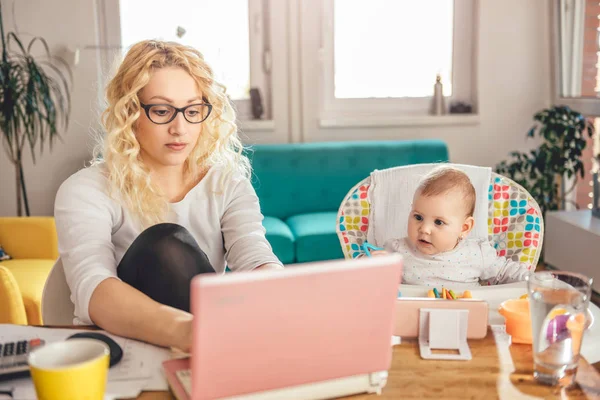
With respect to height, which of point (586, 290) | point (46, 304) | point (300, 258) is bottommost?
point (300, 258)

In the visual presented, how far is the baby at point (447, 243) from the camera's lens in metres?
1.68

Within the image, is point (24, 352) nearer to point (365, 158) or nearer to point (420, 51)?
point (365, 158)

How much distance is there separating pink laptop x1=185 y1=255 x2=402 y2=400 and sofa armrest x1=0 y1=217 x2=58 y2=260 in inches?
98.9

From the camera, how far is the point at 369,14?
4098 mm

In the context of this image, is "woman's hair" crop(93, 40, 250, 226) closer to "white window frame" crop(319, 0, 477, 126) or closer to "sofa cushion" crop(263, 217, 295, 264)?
"sofa cushion" crop(263, 217, 295, 264)

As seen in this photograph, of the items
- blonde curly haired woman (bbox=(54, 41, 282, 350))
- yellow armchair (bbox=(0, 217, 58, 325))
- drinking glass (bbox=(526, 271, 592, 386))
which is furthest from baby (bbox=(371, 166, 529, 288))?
yellow armchair (bbox=(0, 217, 58, 325))


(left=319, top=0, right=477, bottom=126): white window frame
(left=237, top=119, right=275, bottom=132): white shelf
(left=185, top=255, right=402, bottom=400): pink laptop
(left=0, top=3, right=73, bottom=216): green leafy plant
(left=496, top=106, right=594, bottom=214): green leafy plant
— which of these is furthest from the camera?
(left=319, top=0, right=477, bottom=126): white window frame

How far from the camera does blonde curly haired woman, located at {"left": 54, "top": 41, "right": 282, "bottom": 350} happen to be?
1.22 metres

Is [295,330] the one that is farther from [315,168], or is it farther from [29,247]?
[315,168]

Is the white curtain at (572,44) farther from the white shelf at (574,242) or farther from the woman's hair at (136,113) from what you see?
the woman's hair at (136,113)

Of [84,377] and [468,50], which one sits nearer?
[84,377]

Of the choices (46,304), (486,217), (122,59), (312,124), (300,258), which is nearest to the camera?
(46,304)

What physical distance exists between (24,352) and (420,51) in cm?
363

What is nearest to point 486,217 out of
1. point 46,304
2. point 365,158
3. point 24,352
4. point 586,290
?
point 586,290
